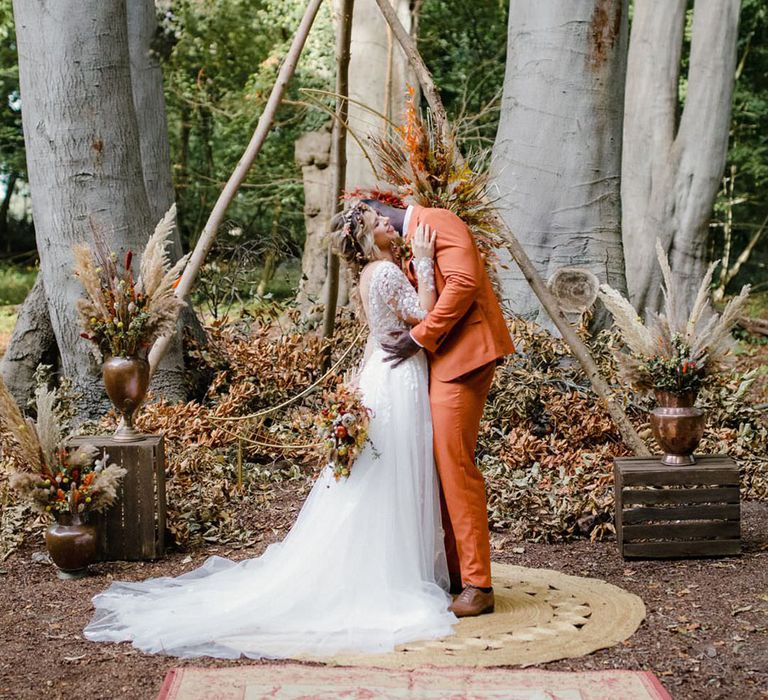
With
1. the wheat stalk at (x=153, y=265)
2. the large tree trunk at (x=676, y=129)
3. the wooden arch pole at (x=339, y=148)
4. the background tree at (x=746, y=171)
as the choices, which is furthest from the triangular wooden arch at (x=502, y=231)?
the background tree at (x=746, y=171)

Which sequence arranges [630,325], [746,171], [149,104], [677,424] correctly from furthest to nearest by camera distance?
[746,171] → [149,104] → [630,325] → [677,424]

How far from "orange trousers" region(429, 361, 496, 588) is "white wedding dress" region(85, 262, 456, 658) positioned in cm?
9

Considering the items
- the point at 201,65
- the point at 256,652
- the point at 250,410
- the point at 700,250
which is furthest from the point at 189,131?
the point at 256,652

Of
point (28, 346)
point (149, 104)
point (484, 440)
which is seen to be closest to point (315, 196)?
point (149, 104)

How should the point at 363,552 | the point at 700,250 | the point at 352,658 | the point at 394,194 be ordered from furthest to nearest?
the point at 700,250
the point at 394,194
the point at 363,552
the point at 352,658

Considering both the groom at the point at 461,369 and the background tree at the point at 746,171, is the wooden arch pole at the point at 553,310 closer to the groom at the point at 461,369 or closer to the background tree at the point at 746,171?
the groom at the point at 461,369

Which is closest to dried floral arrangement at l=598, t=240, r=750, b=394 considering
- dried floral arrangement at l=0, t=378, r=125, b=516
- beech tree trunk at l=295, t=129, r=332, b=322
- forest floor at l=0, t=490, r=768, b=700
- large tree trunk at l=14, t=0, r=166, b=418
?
forest floor at l=0, t=490, r=768, b=700

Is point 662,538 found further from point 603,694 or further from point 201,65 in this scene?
point 201,65

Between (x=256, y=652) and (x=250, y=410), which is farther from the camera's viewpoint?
(x=250, y=410)

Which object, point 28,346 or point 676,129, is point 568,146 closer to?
point 28,346

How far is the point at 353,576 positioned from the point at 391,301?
1216 millimetres

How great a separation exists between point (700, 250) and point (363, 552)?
26.8 feet

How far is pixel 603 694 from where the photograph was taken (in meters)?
3.73

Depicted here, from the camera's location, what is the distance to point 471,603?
15.0 ft
